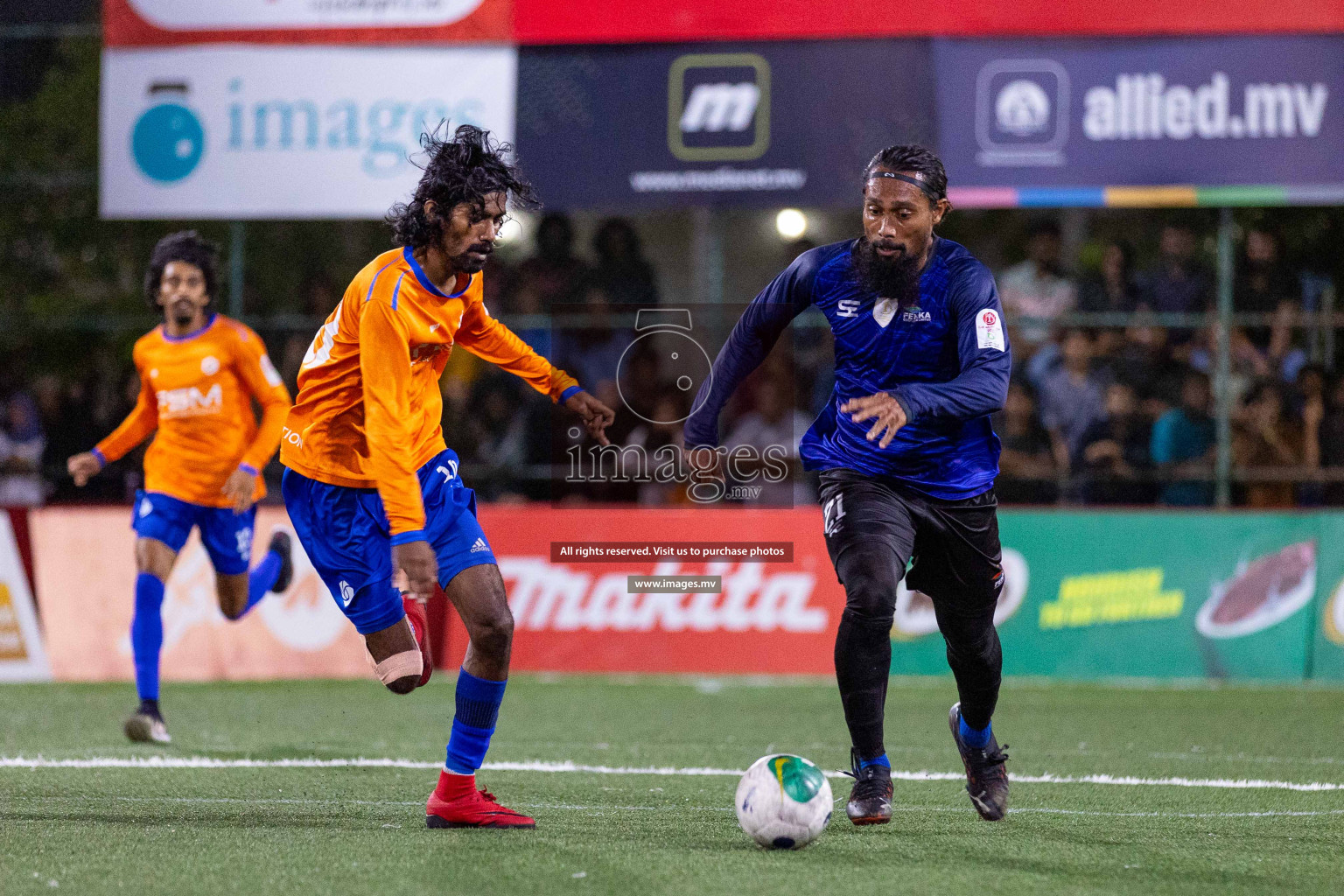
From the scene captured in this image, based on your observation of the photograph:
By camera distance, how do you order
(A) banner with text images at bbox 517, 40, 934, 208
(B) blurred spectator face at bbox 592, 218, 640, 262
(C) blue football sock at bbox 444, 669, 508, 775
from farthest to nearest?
(B) blurred spectator face at bbox 592, 218, 640, 262 → (A) banner with text images at bbox 517, 40, 934, 208 → (C) blue football sock at bbox 444, 669, 508, 775

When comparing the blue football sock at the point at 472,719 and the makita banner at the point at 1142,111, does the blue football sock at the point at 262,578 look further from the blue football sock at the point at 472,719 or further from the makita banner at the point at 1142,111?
the makita banner at the point at 1142,111

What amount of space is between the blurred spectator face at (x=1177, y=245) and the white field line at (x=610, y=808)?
25.7 feet

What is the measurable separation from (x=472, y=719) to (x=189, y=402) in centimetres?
420

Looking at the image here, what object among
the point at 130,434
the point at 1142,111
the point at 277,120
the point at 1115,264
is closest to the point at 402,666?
the point at 130,434

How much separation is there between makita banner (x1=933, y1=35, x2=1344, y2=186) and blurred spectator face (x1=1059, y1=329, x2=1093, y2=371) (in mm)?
1313

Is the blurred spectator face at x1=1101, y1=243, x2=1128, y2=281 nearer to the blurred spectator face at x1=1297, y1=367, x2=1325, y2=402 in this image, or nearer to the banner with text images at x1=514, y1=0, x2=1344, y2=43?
the blurred spectator face at x1=1297, y1=367, x2=1325, y2=402

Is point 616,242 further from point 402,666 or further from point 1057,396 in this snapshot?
point 402,666

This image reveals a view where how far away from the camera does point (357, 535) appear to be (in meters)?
5.89

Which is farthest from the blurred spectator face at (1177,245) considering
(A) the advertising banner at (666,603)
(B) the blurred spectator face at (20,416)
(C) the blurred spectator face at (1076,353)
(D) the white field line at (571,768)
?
(B) the blurred spectator face at (20,416)

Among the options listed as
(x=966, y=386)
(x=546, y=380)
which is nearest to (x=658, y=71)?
(x=546, y=380)

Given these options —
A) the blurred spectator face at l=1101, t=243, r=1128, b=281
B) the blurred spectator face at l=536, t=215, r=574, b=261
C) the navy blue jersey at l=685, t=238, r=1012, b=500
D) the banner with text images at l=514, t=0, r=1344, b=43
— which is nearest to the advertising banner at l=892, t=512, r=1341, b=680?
the blurred spectator face at l=1101, t=243, r=1128, b=281

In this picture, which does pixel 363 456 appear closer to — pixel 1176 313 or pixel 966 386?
pixel 966 386

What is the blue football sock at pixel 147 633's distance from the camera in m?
8.55

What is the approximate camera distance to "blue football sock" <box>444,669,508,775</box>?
5.68 m
